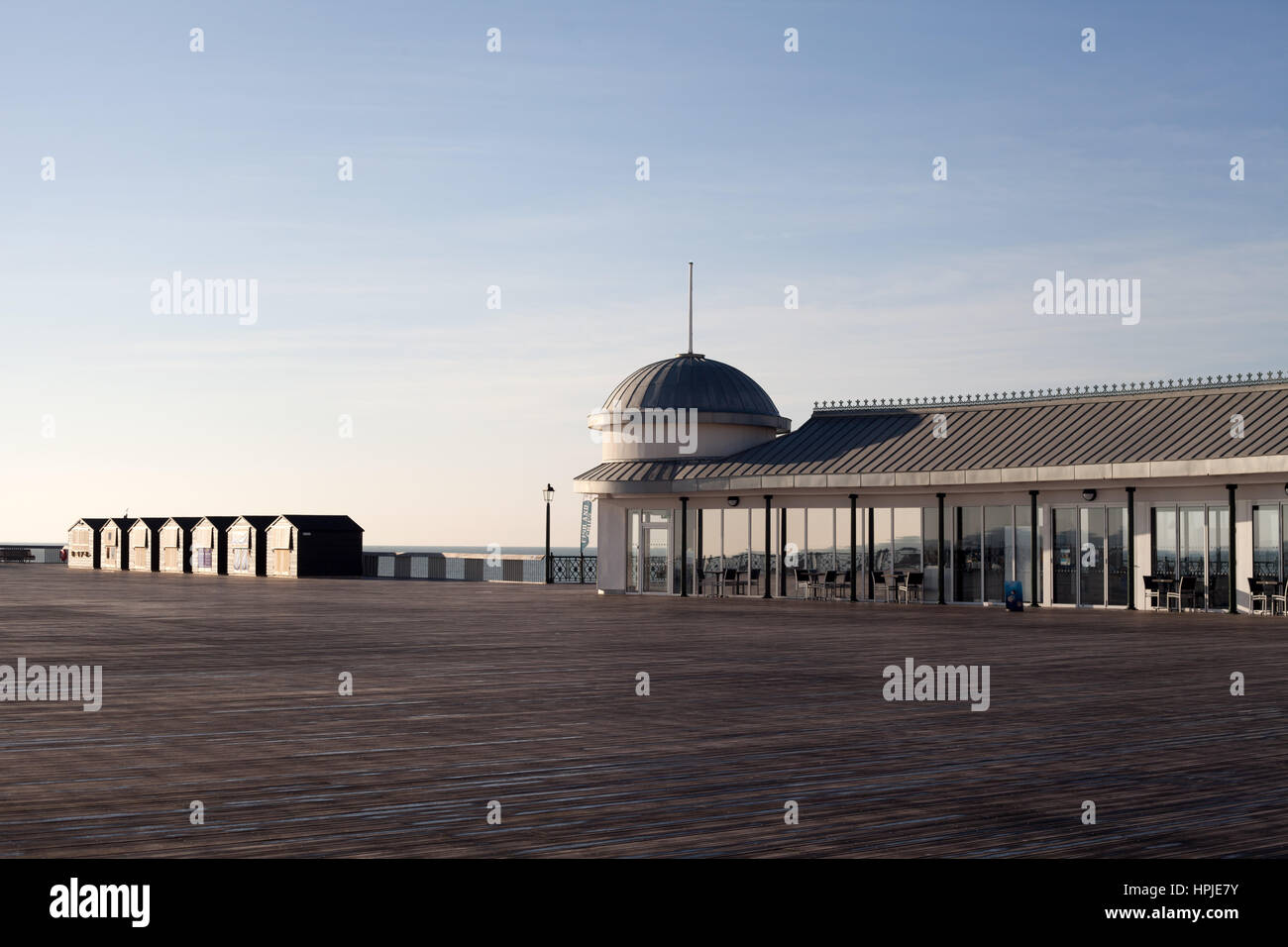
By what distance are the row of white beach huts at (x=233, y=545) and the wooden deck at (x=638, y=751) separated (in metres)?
35.0

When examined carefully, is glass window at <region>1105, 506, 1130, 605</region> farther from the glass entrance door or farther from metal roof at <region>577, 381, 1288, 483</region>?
metal roof at <region>577, 381, 1288, 483</region>

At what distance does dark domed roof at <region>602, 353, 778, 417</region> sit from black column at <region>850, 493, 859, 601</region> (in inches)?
186

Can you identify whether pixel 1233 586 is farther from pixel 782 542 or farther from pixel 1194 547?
pixel 782 542

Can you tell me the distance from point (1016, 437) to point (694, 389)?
359 inches

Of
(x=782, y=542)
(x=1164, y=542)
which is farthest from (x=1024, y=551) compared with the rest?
(x=782, y=542)

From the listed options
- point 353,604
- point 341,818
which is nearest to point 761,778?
point 341,818

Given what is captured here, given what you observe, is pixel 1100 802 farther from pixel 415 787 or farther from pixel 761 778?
pixel 415 787

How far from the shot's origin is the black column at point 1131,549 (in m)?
27.9

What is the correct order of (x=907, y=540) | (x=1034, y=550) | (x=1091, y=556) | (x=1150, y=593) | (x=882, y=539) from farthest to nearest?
(x=882, y=539)
(x=907, y=540)
(x=1034, y=550)
(x=1091, y=556)
(x=1150, y=593)

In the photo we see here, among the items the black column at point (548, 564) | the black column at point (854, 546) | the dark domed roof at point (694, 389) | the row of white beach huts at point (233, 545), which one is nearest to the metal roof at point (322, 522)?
the row of white beach huts at point (233, 545)

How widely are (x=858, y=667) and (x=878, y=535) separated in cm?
1800

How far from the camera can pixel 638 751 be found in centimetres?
866

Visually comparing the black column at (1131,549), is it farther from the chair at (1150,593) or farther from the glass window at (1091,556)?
the glass window at (1091,556)
